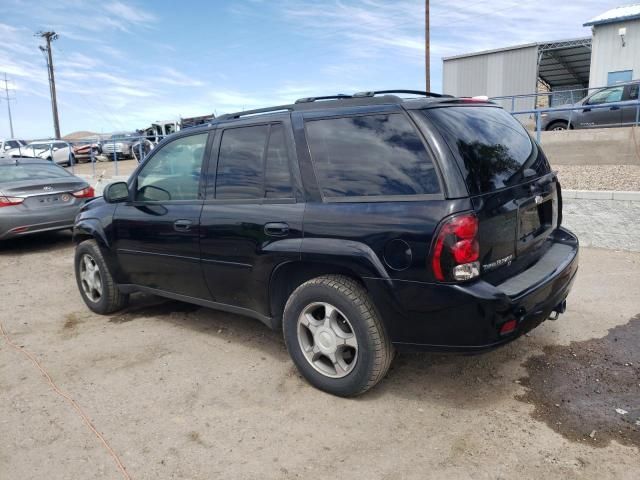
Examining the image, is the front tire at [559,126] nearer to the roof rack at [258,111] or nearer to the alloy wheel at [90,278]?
the roof rack at [258,111]

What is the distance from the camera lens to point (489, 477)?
250 centimetres

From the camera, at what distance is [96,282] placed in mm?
5125

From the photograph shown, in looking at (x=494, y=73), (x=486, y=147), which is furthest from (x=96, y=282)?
(x=494, y=73)

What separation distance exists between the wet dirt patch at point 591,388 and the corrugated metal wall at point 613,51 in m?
22.6

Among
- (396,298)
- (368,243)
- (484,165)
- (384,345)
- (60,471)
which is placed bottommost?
(60,471)

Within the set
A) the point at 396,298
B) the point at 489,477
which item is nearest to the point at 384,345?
the point at 396,298

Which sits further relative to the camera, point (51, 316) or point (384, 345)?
point (51, 316)

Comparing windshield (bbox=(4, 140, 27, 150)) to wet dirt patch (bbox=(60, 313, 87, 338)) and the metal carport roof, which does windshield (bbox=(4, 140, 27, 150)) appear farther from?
the metal carport roof

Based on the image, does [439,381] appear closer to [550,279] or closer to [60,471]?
[550,279]

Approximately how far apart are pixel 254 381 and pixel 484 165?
81.4 inches

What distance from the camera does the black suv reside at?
281cm

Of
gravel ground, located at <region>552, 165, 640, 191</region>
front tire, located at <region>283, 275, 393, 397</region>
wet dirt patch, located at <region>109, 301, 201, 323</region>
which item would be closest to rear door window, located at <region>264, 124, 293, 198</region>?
front tire, located at <region>283, 275, 393, 397</region>

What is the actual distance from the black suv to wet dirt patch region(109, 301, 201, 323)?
1.07 metres

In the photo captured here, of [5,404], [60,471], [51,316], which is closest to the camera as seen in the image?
[60,471]
